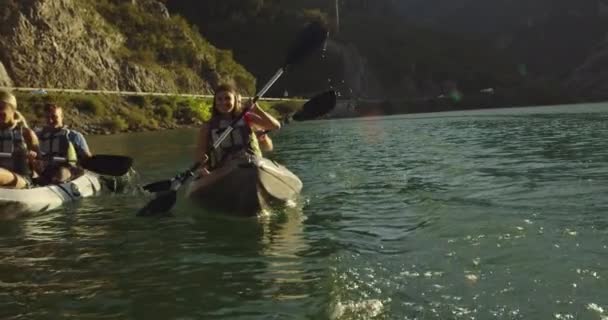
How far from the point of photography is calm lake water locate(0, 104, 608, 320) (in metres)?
5.09

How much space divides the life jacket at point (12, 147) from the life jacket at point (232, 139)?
307 centimetres

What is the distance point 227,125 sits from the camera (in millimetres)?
9523

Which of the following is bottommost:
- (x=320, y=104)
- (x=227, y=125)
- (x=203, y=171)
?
(x=203, y=171)

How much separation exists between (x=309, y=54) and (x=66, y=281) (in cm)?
669

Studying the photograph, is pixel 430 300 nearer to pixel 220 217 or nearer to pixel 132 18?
pixel 220 217

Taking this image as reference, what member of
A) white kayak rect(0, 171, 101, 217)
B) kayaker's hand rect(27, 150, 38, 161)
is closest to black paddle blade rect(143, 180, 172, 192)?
white kayak rect(0, 171, 101, 217)

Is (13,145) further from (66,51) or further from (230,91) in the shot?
(66,51)

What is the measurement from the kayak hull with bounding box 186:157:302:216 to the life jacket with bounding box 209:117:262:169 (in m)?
0.39

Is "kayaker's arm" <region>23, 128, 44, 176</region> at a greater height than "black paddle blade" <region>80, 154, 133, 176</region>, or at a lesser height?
greater

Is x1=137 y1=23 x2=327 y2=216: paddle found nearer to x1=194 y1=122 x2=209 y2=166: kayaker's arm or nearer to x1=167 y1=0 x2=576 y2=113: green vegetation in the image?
x1=194 y1=122 x2=209 y2=166: kayaker's arm

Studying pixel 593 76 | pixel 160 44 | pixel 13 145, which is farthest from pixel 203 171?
pixel 593 76

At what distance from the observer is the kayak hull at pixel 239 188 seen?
8836 mm

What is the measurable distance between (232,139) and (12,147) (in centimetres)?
354

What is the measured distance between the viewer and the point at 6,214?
30.8ft
